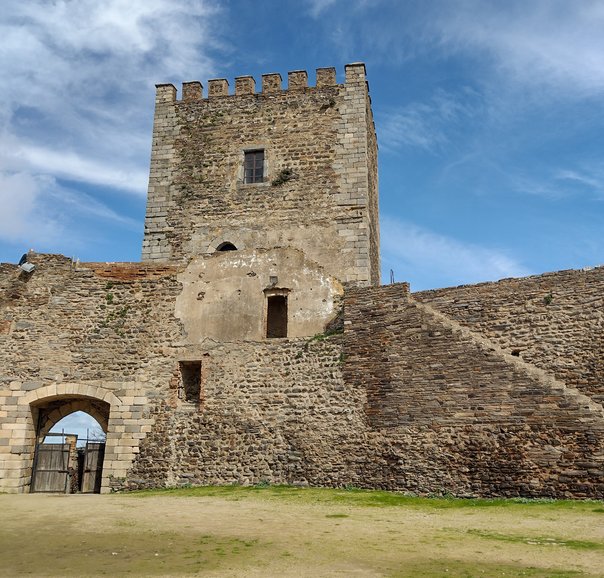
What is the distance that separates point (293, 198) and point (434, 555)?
13.4 m

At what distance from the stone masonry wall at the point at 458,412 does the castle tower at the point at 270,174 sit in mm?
4607

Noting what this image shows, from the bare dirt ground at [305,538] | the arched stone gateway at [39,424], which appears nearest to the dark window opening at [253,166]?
the arched stone gateway at [39,424]

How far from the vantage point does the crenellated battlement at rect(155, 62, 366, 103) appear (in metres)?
19.3

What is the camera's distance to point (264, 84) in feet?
65.0

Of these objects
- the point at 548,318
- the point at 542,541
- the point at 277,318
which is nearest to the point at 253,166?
the point at 277,318

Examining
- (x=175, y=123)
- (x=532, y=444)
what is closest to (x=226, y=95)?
(x=175, y=123)

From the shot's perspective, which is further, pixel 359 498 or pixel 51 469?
pixel 51 469

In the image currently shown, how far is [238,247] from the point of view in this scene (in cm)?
1814

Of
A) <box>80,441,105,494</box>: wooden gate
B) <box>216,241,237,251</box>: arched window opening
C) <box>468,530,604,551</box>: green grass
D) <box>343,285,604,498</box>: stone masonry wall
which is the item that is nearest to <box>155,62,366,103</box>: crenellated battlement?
<box>216,241,237,251</box>: arched window opening

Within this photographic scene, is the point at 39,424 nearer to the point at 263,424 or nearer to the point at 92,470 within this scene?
the point at 92,470

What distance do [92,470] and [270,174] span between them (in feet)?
31.2

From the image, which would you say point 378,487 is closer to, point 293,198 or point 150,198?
point 293,198

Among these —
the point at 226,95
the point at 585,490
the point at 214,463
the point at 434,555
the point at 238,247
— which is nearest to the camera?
the point at 434,555

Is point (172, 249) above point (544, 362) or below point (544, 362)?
above
